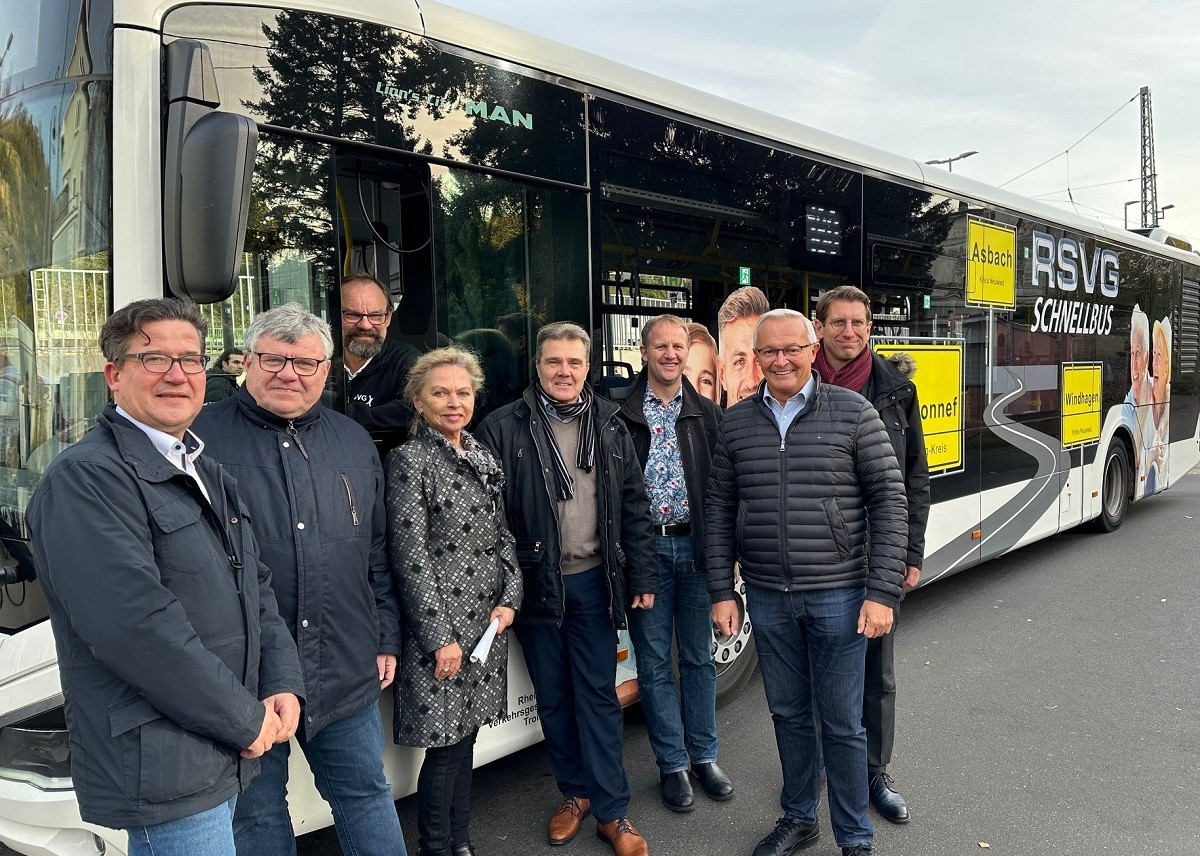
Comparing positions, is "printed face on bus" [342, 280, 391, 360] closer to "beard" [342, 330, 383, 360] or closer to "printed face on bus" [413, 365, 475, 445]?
"beard" [342, 330, 383, 360]

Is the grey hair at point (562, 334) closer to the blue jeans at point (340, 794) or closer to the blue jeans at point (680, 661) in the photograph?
the blue jeans at point (680, 661)

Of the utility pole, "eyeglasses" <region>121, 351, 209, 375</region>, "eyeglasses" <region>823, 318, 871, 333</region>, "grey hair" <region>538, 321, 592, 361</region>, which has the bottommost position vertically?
"eyeglasses" <region>121, 351, 209, 375</region>

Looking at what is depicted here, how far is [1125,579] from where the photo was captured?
7.30m

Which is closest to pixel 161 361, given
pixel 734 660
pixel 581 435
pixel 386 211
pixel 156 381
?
pixel 156 381

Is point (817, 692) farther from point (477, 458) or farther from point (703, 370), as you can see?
point (703, 370)

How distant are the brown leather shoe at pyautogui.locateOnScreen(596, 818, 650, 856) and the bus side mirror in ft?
7.87

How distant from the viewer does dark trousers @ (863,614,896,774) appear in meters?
3.63

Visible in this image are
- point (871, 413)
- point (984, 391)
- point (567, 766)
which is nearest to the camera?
point (871, 413)

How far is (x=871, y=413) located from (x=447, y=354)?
1.53 meters

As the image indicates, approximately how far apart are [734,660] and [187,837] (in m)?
3.35

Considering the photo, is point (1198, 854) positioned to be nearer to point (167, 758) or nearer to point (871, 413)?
point (871, 413)

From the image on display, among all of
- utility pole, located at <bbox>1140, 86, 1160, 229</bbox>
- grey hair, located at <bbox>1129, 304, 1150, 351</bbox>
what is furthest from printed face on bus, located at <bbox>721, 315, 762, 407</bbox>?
utility pole, located at <bbox>1140, 86, 1160, 229</bbox>

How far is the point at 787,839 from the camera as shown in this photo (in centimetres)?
329

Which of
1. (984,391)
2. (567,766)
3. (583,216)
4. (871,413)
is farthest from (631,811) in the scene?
(984,391)
